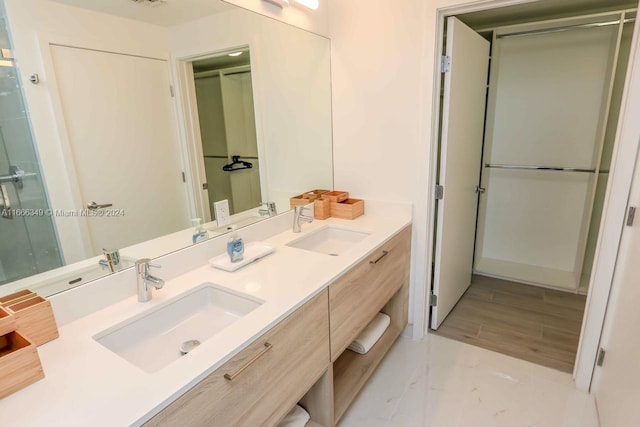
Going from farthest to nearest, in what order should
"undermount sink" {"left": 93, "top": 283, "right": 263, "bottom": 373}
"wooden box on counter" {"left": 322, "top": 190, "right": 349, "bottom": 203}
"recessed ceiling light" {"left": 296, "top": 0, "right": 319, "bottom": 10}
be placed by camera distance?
1. "wooden box on counter" {"left": 322, "top": 190, "right": 349, "bottom": 203}
2. "recessed ceiling light" {"left": 296, "top": 0, "right": 319, "bottom": 10}
3. "undermount sink" {"left": 93, "top": 283, "right": 263, "bottom": 373}

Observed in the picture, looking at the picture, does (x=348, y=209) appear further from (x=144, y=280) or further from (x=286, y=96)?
(x=144, y=280)

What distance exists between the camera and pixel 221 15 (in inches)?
64.4

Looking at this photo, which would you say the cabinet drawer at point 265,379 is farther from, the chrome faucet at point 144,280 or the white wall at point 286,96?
the white wall at point 286,96

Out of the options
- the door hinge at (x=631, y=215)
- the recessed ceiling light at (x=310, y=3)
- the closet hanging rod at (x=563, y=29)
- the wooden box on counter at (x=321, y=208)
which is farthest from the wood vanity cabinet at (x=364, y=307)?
the closet hanging rod at (x=563, y=29)

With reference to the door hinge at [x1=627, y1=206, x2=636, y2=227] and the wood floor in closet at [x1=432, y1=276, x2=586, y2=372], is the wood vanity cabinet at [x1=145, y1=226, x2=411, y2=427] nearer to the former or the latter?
the wood floor in closet at [x1=432, y1=276, x2=586, y2=372]

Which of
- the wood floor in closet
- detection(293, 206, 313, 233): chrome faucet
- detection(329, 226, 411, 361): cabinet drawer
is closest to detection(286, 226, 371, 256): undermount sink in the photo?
detection(293, 206, 313, 233): chrome faucet

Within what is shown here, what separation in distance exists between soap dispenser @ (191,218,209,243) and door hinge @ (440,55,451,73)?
1.59 metres

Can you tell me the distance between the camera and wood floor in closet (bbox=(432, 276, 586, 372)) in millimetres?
2271

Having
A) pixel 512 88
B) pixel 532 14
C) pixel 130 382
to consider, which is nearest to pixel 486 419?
pixel 130 382

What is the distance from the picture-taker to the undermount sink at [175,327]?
1.16 m

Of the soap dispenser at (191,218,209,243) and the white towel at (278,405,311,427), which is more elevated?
the soap dispenser at (191,218,209,243)

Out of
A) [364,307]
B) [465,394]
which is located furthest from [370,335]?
[465,394]

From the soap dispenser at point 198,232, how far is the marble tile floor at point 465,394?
1.15m

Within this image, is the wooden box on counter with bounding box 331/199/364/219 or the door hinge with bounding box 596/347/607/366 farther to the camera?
the wooden box on counter with bounding box 331/199/364/219
